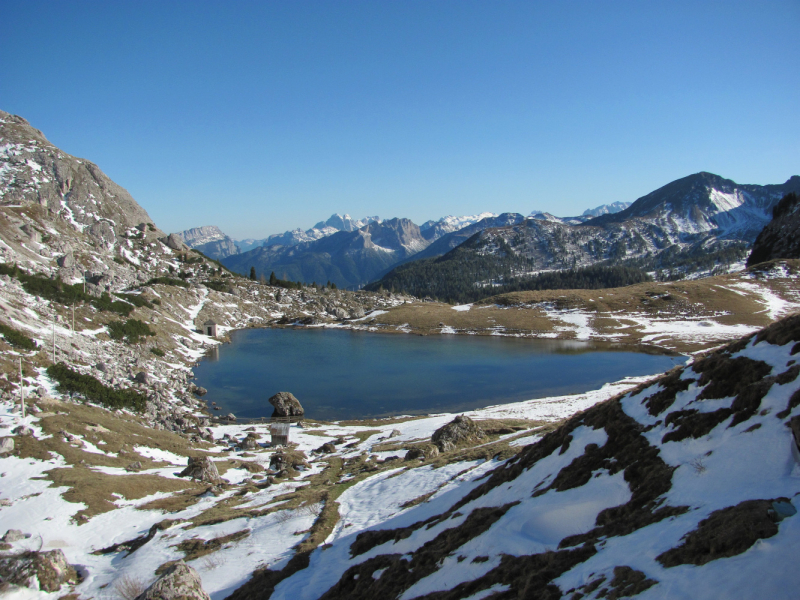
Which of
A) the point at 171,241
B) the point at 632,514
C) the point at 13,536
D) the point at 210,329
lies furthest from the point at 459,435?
the point at 171,241

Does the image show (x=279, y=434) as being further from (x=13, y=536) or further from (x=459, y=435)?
(x=13, y=536)

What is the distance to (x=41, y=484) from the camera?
24750 mm

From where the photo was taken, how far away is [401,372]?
3169 inches

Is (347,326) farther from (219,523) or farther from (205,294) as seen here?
(219,523)

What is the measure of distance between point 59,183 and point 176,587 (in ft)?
646

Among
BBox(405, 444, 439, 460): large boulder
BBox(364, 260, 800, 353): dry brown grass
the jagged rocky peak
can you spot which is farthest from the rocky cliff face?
the jagged rocky peak

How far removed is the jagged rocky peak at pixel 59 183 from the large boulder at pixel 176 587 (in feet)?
540

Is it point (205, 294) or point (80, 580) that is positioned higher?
point (205, 294)

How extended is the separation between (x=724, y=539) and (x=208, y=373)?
8059cm

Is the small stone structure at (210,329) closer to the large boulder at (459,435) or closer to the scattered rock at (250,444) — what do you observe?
the scattered rock at (250,444)

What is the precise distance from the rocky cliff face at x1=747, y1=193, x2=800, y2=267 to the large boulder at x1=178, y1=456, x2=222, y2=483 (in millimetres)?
206350

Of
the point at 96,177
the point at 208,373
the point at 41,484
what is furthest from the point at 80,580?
the point at 96,177

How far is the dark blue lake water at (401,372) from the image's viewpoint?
60.8 metres

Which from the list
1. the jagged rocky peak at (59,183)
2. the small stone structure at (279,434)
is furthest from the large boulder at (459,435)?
the jagged rocky peak at (59,183)
